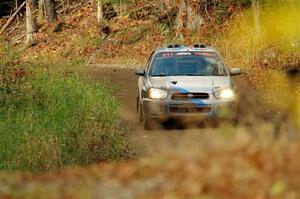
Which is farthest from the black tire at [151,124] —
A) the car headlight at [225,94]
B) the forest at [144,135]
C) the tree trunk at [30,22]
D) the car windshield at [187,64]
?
the tree trunk at [30,22]

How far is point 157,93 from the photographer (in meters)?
14.2

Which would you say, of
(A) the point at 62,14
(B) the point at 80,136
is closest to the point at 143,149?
(B) the point at 80,136

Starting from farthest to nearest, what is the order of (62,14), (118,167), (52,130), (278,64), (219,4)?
(62,14) → (219,4) → (278,64) → (52,130) → (118,167)

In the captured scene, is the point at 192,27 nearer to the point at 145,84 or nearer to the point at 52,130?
the point at 145,84

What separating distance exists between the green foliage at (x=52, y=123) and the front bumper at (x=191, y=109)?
109 centimetres

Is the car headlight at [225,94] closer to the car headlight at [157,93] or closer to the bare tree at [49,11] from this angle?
the car headlight at [157,93]

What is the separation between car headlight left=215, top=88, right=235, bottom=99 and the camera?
1410cm

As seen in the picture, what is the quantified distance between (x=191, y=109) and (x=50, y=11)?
28388 mm

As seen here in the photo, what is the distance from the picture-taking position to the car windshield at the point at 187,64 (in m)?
15.3

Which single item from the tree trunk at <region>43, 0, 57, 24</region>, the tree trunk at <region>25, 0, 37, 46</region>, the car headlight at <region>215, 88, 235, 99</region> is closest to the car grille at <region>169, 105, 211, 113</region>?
the car headlight at <region>215, 88, 235, 99</region>

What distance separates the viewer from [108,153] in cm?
1129

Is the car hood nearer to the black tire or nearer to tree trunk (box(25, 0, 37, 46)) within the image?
the black tire

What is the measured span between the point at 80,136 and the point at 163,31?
25.3m

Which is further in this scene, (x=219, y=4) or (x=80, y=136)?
(x=219, y=4)
